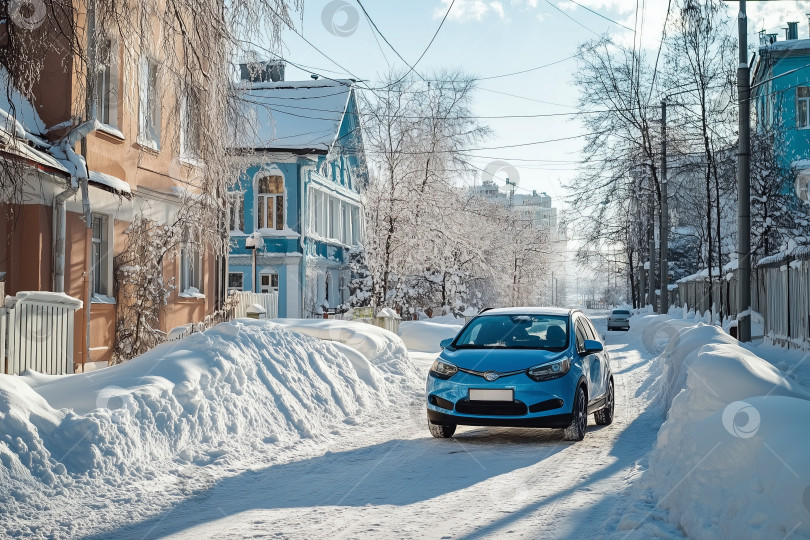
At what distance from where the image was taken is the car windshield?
432 inches

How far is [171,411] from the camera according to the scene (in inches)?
342

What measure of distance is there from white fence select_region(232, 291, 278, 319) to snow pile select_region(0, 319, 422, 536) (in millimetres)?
9760

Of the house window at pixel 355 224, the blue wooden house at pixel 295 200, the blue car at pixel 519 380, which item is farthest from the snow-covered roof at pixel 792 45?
the blue car at pixel 519 380

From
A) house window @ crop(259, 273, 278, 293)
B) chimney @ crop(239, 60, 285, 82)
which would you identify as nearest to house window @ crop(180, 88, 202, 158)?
chimney @ crop(239, 60, 285, 82)

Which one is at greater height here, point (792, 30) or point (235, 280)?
point (792, 30)

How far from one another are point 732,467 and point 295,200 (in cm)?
3103

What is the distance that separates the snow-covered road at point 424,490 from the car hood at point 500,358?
2.94 ft

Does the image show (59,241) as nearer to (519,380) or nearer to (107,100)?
(107,100)

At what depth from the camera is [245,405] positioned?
32.4ft

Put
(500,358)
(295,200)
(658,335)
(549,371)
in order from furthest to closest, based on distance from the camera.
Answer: (295,200) < (658,335) < (500,358) < (549,371)

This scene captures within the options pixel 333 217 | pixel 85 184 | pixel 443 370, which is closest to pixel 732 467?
pixel 443 370

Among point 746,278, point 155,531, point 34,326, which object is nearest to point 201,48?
point 155,531

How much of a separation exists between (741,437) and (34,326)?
8358 mm

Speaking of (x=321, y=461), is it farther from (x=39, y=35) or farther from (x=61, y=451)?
(x=39, y=35)
